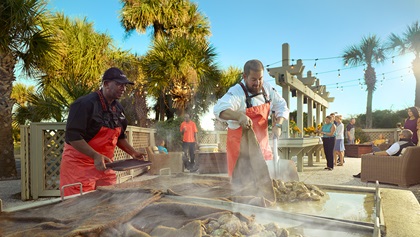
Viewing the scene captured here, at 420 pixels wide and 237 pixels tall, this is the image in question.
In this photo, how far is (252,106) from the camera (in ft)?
6.98

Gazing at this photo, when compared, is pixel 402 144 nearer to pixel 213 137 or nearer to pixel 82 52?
pixel 213 137

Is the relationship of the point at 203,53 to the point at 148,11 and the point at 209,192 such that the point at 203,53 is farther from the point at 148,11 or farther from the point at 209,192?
the point at 209,192

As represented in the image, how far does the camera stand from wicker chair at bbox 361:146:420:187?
6.27 metres

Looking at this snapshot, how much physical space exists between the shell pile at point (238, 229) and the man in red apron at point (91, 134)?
1123mm

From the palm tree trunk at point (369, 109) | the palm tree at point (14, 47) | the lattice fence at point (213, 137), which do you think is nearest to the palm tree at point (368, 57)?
the palm tree trunk at point (369, 109)

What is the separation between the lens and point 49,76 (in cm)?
1172

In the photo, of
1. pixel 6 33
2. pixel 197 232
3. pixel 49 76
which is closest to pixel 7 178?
pixel 6 33

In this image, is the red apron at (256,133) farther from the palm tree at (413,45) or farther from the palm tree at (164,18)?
the palm tree at (413,45)

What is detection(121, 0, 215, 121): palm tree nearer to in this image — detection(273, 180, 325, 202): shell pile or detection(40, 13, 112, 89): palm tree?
detection(40, 13, 112, 89): palm tree

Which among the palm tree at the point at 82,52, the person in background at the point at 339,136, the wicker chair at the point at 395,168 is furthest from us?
the palm tree at the point at 82,52

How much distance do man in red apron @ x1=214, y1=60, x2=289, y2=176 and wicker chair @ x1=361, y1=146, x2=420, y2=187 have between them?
5256 mm

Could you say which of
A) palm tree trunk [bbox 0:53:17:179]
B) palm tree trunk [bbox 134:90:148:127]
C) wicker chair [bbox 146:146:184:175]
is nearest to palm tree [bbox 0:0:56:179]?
palm tree trunk [bbox 0:53:17:179]

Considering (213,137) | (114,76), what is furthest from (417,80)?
(114,76)

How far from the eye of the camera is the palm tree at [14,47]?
23.1 ft
